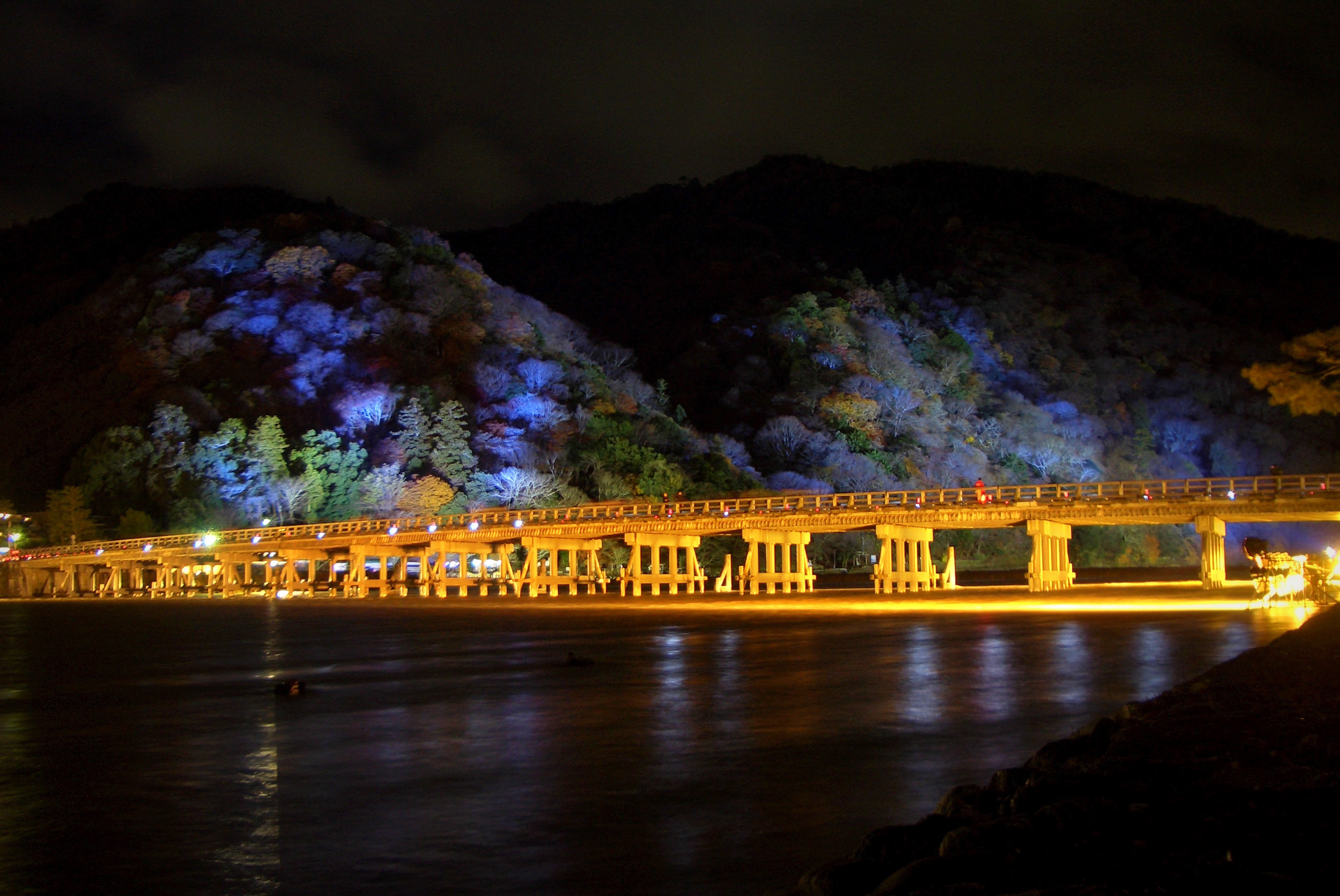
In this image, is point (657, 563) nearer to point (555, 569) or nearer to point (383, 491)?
point (555, 569)

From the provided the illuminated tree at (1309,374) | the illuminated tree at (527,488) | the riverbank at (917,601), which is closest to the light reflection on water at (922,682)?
the illuminated tree at (1309,374)

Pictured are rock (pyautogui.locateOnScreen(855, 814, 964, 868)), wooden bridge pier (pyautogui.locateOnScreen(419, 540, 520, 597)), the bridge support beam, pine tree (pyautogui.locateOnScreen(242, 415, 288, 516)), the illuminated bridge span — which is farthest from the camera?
pine tree (pyautogui.locateOnScreen(242, 415, 288, 516))

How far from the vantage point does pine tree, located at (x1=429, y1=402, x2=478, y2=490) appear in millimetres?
60938

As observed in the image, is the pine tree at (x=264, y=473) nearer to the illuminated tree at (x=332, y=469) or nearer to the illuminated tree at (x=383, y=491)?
the illuminated tree at (x=332, y=469)

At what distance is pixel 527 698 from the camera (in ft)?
49.2

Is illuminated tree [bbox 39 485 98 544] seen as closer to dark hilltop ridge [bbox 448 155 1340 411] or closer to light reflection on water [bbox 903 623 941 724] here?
dark hilltop ridge [bbox 448 155 1340 411]

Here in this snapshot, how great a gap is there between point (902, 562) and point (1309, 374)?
71.4ft

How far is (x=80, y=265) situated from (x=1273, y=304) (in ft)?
353

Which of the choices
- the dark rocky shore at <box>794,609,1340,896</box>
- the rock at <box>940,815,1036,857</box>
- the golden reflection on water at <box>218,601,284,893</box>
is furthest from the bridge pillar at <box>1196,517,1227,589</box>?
the rock at <box>940,815,1036,857</box>

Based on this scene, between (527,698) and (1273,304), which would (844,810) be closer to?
(527,698)

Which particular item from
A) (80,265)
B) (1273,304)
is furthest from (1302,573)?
(80,265)

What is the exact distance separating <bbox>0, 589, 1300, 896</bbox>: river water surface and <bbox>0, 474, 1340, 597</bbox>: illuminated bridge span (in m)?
12.6

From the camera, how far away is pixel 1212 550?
35.9 metres

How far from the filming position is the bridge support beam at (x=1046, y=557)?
3794cm
